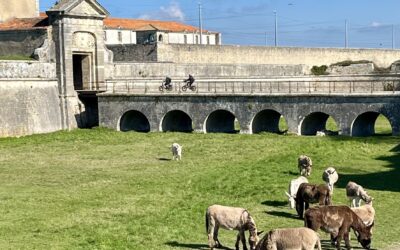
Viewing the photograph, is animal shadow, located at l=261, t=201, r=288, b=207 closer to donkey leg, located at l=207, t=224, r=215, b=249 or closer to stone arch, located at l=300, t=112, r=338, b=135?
donkey leg, located at l=207, t=224, r=215, b=249

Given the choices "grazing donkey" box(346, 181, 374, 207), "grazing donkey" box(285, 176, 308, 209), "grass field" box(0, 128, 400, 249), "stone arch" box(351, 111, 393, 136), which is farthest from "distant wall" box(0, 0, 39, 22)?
"grazing donkey" box(346, 181, 374, 207)

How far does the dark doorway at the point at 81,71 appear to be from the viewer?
4416cm

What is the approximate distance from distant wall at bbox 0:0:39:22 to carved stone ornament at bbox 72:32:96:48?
32.4 ft

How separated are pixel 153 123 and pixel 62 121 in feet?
19.0

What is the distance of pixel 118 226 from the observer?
17.3m

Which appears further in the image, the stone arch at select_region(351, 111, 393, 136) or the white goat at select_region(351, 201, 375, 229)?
the stone arch at select_region(351, 111, 393, 136)

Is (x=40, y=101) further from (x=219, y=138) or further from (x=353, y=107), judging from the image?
(x=353, y=107)

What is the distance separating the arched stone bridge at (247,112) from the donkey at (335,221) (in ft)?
73.8

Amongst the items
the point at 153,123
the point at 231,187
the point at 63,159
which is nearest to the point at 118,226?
the point at 231,187

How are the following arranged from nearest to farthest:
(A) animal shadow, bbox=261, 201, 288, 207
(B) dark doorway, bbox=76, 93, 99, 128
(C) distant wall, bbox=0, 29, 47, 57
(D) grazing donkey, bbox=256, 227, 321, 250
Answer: (D) grazing donkey, bbox=256, 227, 321, 250
(A) animal shadow, bbox=261, 201, 288, 207
(C) distant wall, bbox=0, 29, 47, 57
(B) dark doorway, bbox=76, 93, 99, 128

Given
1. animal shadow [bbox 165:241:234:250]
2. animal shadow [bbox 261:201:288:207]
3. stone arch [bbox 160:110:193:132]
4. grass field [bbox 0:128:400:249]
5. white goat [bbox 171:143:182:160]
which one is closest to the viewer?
animal shadow [bbox 165:241:234:250]

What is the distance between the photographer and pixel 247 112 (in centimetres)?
3944

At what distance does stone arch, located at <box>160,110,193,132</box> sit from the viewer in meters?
42.2

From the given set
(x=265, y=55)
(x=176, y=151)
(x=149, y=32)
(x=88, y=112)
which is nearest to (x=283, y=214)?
(x=176, y=151)
